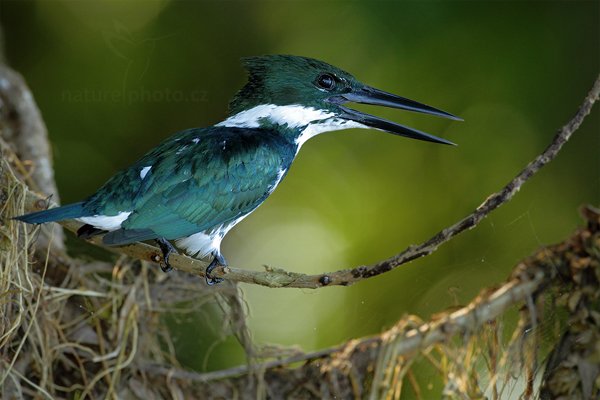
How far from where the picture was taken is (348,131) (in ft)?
16.2

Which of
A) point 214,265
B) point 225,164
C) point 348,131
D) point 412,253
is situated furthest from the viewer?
point 348,131

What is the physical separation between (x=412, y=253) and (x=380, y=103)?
966 mm

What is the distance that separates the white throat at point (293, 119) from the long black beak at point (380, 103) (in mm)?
31

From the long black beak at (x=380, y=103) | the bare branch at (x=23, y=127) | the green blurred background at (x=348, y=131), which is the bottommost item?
the bare branch at (x=23, y=127)

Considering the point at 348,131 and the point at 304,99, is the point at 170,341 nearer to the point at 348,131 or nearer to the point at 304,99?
the point at 304,99

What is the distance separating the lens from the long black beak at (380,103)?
119 inches

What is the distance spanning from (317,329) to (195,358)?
0.74 m

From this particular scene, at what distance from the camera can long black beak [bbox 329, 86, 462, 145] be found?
3.03m

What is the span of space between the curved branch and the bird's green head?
26.0 inches

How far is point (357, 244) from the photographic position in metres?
4.54

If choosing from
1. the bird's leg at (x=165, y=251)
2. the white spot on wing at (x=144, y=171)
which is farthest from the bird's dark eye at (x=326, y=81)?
the bird's leg at (x=165, y=251)

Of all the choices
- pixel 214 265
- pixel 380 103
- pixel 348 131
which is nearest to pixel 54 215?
pixel 214 265

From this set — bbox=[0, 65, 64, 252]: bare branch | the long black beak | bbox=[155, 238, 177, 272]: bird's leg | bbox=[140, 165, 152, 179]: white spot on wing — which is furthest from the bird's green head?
bbox=[0, 65, 64, 252]: bare branch

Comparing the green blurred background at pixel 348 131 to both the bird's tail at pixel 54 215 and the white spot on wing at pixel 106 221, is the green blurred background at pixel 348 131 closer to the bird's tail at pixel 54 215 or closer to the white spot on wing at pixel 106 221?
the white spot on wing at pixel 106 221
